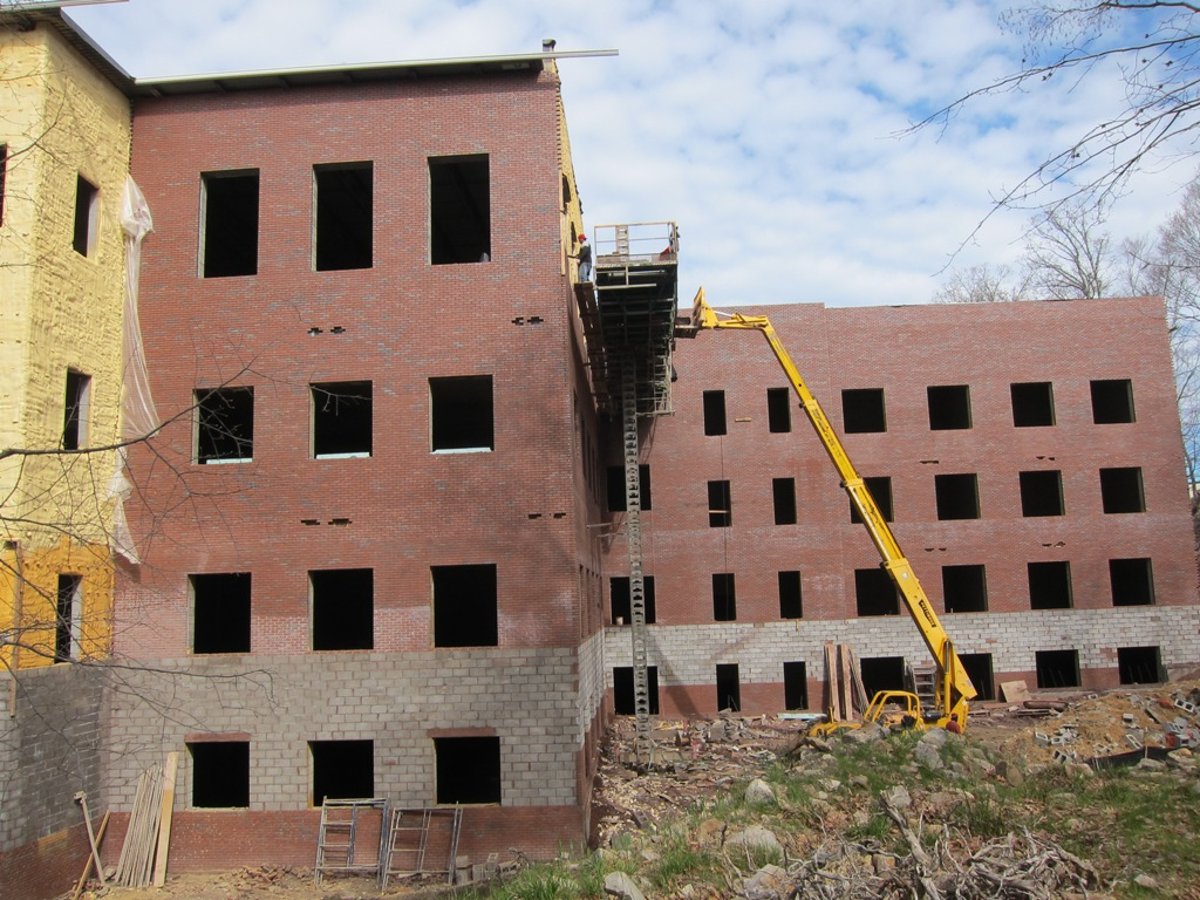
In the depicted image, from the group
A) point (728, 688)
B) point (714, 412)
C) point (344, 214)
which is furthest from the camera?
point (714, 412)

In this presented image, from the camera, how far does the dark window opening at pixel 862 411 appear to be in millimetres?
33438

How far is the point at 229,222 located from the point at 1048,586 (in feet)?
99.0

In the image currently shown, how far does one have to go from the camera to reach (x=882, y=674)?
31266mm

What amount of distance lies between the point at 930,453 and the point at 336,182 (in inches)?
813

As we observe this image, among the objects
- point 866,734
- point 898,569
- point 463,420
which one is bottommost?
point 866,734

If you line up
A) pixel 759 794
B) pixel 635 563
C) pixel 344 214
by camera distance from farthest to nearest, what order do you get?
1. pixel 635 563
2. pixel 344 214
3. pixel 759 794

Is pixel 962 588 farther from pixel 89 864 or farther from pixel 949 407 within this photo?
pixel 89 864

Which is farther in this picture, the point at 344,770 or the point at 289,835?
the point at 344,770

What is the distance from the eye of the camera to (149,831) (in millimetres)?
16578

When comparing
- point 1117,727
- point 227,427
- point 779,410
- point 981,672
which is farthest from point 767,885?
point 981,672

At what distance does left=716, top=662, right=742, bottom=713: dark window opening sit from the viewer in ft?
97.7

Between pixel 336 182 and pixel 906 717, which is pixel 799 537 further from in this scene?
pixel 336 182

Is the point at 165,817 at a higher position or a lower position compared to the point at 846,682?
lower

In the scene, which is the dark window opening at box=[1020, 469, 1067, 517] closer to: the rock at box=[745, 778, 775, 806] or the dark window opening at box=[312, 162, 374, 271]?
the rock at box=[745, 778, 775, 806]
